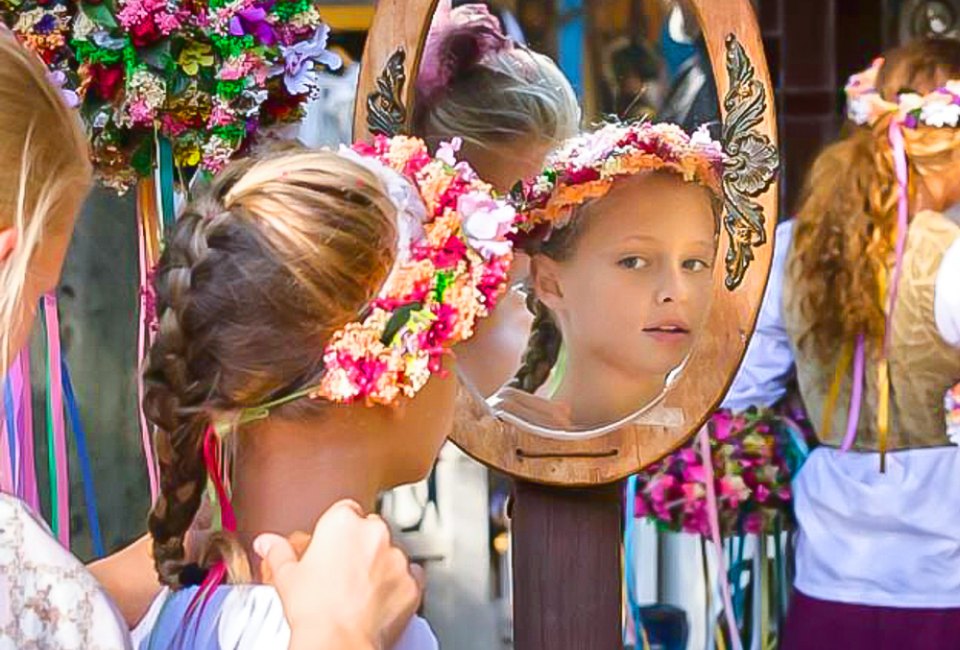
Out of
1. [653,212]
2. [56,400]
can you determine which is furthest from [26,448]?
[653,212]

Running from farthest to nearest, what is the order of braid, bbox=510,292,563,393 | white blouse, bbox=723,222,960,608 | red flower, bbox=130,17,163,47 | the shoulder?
white blouse, bbox=723,222,960,608, braid, bbox=510,292,563,393, red flower, bbox=130,17,163,47, the shoulder

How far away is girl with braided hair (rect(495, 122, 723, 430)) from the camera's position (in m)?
2.24

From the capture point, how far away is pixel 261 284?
165 cm

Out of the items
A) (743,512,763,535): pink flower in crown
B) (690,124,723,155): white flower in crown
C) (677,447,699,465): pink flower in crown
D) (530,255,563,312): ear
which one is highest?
(690,124,723,155): white flower in crown

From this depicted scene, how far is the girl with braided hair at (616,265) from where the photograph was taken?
7.34 ft

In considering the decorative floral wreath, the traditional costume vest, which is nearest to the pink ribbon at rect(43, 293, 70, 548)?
the decorative floral wreath

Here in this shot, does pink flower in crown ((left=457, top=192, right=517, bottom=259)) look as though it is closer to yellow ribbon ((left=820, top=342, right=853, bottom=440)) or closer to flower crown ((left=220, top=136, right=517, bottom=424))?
flower crown ((left=220, top=136, right=517, bottom=424))

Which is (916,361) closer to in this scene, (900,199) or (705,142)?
(900,199)

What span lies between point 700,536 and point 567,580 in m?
0.96

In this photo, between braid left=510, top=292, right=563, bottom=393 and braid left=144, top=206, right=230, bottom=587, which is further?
braid left=510, top=292, right=563, bottom=393

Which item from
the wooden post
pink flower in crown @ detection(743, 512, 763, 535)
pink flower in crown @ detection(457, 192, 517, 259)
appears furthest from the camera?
pink flower in crown @ detection(743, 512, 763, 535)

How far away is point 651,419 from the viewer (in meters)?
2.26

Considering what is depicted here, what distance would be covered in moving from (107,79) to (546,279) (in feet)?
1.72

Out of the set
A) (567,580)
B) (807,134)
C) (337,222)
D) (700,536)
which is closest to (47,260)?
(337,222)
